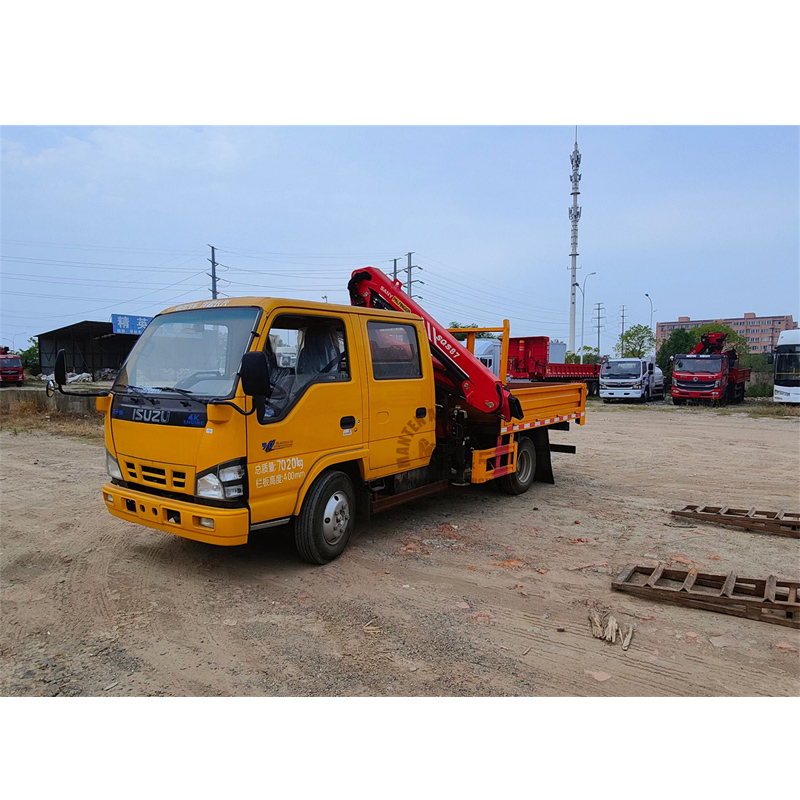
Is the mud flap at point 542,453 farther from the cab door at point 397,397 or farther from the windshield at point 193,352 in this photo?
the windshield at point 193,352

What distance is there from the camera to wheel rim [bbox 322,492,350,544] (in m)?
Result: 4.82

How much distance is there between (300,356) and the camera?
188 inches

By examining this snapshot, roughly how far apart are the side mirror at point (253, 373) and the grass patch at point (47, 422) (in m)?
10.3

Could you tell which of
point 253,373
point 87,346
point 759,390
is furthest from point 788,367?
point 87,346

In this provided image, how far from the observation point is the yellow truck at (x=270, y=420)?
409cm

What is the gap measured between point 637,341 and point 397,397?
49245 millimetres

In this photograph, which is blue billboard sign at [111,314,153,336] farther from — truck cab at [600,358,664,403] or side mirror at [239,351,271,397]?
side mirror at [239,351,271,397]

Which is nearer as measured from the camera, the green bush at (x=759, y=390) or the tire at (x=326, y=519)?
the tire at (x=326, y=519)

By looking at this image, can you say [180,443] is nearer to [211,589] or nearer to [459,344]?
[211,589]

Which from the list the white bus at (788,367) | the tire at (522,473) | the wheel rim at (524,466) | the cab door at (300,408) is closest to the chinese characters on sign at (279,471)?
the cab door at (300,408)

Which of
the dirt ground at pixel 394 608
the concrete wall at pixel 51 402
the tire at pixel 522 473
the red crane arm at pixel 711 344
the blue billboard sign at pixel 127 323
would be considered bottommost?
the dirt ground at pixel 394 608

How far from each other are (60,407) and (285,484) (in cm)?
1413

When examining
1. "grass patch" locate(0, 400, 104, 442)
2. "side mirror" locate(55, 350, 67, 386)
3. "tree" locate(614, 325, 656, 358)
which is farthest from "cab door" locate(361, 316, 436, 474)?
"tree" locate(614, 325, 656, 358)

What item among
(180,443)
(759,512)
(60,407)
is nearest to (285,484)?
(180,443)
